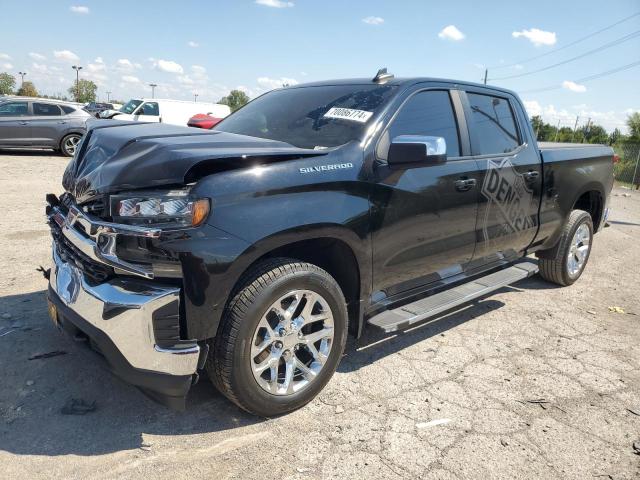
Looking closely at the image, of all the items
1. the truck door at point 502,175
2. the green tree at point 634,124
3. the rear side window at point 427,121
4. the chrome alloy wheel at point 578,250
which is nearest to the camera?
the rear side window at point 427,121

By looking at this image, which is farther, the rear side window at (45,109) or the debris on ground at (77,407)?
the rear side window at (45,109)

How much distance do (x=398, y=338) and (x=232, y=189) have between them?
6.97 ft

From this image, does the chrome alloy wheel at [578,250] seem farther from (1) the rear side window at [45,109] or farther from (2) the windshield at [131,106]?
(2) the windshield at [131,106]

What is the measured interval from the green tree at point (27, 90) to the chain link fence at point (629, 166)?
7348cm

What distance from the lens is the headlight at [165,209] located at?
236 centimetres

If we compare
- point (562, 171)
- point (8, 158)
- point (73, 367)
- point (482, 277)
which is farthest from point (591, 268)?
point (8, 158)

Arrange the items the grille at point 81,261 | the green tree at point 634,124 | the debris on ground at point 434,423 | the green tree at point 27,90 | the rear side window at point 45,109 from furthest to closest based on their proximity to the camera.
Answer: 1. the green tree at point 27,90
2. the green tree at point 634,124
3. the rear side window at point 45,109
4. the debris on ground at point 434,423
5. the grille at point 81,261

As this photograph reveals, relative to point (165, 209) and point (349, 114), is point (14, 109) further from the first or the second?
point (165, 209)

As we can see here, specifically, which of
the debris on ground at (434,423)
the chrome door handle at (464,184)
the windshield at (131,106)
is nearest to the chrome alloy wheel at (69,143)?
the windshield at (131,106)

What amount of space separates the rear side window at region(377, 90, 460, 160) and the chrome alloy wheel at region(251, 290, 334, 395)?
1.03 metres

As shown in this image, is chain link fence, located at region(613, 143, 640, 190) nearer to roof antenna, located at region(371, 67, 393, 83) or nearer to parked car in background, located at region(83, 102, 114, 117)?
roof antenna, located at region(371, 67, 393, 83)

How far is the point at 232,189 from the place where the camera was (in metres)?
2.46

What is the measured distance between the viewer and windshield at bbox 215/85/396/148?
3.25 meters

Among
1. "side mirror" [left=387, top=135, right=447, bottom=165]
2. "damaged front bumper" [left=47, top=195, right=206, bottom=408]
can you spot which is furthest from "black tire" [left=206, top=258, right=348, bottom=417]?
"side mirror" [left=387, top=135, right=447, bottom=165]
